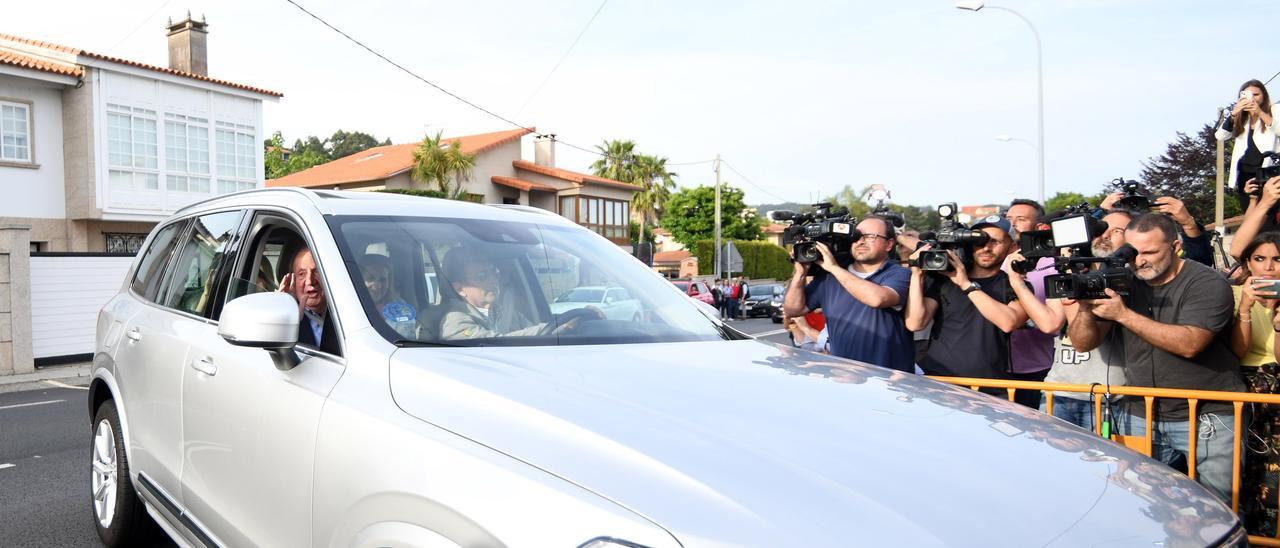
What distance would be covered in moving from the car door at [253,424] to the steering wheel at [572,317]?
2.12 feet

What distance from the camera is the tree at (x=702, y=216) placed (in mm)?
66438

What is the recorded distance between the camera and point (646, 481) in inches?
61.2

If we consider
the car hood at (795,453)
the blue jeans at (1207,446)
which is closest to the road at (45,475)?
the car hood at (795,453)

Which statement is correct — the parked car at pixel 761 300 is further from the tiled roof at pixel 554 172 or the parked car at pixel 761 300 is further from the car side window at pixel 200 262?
the car side window at pixel 200 262

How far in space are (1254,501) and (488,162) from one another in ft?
125

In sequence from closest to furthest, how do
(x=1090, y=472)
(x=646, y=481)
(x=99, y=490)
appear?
(x=646, y=481) → (x=1090, y=472) → (x=99, y=490)

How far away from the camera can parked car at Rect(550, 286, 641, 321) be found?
2.80m

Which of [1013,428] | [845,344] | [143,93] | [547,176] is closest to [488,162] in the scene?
[547,176]

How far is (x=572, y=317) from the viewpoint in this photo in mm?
2730

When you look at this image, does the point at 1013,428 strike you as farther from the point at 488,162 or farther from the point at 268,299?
the point at 488,162

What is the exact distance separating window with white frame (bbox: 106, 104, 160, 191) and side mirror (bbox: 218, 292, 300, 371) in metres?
22.4

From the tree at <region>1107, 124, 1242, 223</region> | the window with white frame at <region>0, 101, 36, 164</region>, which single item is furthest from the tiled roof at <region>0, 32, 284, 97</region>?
the tree at <region>1107, 124, 1242, 223</region>

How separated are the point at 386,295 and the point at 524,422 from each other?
0.93 m

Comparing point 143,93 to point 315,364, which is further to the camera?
point 143,93
